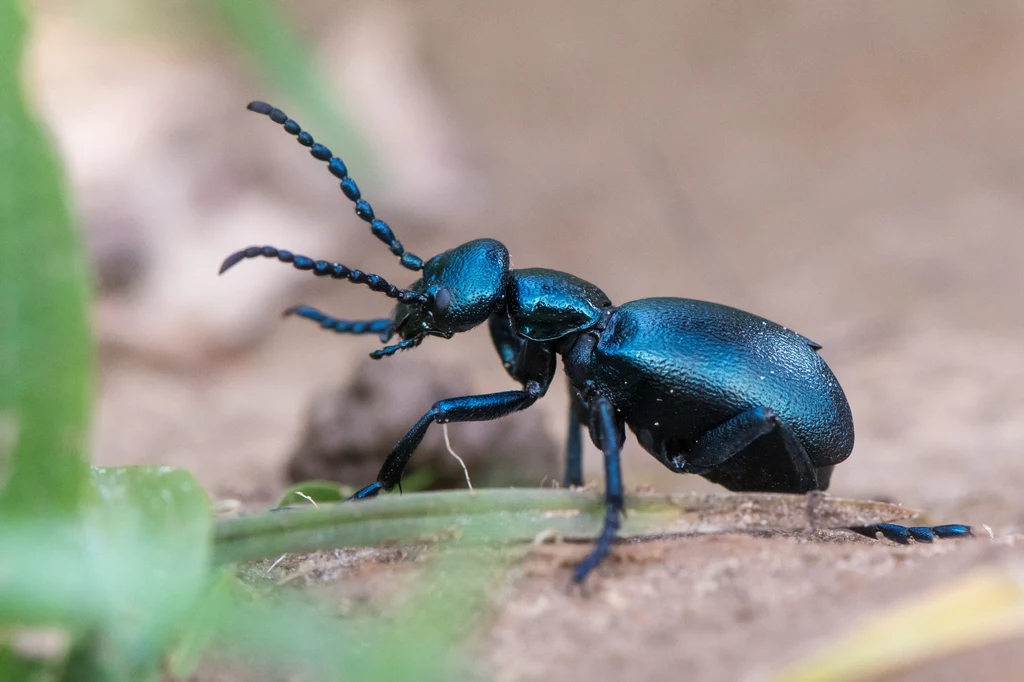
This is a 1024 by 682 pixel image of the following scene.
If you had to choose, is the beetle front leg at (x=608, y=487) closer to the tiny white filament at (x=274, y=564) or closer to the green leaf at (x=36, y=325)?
the tiny white filament at (x=274, y=564)

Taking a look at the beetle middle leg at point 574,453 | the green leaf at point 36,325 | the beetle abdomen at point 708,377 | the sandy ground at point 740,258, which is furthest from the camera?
the beetle middle leg at point 574,453

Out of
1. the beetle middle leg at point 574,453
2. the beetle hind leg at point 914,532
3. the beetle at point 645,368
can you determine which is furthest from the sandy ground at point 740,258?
the beetle at point 645,368

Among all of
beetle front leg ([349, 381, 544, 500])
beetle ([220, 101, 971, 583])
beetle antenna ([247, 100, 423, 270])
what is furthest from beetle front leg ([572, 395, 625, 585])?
beetle antenna ([247, 100, 423, 270])

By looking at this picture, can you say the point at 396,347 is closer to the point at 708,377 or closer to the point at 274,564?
the point at 708,377

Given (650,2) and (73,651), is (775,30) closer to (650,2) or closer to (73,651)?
(650,2)

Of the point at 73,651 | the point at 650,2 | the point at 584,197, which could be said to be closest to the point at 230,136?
the point at 584,197

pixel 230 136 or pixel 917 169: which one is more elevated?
pixel 917 169

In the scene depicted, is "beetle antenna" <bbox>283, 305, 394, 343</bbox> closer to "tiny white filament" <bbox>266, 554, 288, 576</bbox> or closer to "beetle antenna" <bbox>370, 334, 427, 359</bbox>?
Result: "beetle antenna" <bbox>370, 334, 427, 359</bbox>

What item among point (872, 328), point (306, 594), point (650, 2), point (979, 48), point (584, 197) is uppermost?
point (650, 2)
